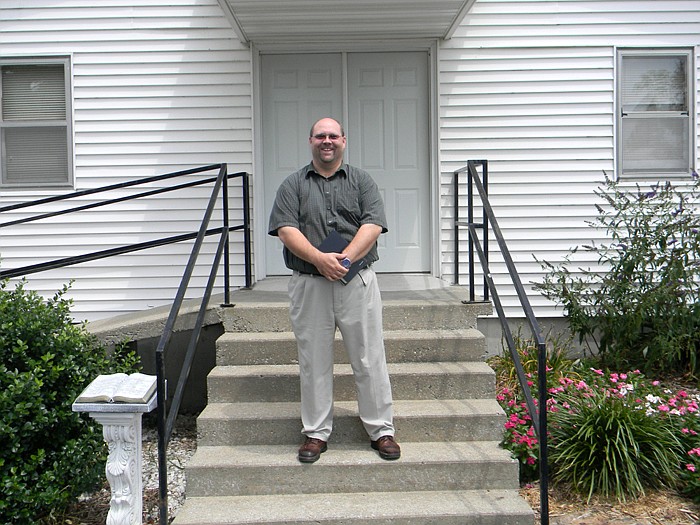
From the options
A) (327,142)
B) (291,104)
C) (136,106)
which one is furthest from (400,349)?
(136,106)

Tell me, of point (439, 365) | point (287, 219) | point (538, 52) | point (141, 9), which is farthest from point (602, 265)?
point (141, 9)

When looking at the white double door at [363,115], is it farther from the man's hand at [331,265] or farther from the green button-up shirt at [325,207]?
the man's hand at [331,265]

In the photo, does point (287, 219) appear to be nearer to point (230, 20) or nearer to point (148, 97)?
point (230, 20)

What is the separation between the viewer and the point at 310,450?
427cm

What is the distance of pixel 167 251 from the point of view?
7012mm

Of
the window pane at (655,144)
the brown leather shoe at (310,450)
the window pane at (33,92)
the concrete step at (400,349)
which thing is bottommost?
the brown leather shoe at (310,450)

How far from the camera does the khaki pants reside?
14.0 ft

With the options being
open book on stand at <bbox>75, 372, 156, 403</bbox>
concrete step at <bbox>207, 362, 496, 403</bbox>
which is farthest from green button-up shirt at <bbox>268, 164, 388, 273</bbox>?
open book on stand at <bbox>75, 372, 156, 403</bbox>

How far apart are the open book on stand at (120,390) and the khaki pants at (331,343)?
87 cm

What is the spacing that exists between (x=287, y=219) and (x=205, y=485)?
154cm

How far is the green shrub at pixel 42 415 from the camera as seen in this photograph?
163 inches

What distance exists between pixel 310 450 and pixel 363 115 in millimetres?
3716

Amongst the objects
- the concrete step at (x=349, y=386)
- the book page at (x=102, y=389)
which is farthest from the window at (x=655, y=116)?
the book page at (x=102, y=389)

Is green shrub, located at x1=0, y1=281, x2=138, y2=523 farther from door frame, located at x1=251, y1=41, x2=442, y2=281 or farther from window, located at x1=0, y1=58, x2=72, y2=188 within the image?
window, located at x1=0, y1=58, x2=72, y2=188
